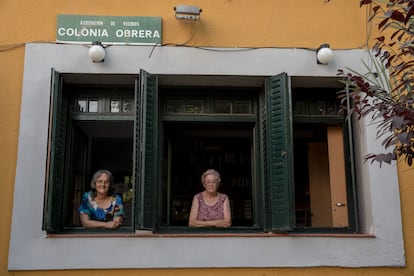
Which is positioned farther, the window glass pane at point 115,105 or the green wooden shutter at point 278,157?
the window glass pane at point 115,105

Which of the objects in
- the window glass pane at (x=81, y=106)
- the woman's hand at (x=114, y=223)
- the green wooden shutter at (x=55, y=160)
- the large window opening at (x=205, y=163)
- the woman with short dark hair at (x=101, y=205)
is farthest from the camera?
the large window opening at (x=205, y=163)

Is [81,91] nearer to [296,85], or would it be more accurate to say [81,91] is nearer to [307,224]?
[296,85]

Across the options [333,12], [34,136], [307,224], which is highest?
[333,12]

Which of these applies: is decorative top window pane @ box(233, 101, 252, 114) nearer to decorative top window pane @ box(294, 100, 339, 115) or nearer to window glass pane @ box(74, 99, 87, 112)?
decorative top window pane @ box(294, 100, 339, 115)

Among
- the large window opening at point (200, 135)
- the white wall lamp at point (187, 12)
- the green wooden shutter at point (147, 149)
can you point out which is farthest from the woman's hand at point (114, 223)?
the white wall lamp at point (187, 12)

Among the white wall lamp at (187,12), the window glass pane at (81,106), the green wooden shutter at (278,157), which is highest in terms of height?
the white wall lamp at (187,12)

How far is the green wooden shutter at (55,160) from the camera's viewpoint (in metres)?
5.86

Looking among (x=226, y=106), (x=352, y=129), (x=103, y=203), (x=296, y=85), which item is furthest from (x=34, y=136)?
(x=352, y=129)

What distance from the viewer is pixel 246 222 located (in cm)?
806

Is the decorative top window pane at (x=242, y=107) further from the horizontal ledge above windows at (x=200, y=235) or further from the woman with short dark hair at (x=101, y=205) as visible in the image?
the woman with short dark hair at (x=101, y=205)

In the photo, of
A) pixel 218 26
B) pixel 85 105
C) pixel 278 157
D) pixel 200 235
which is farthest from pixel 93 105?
pixel 278 157

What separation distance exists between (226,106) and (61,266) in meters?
2.53

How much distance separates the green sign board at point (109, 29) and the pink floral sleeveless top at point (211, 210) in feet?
6.17

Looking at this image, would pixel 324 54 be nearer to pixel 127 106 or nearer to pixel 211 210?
pixel 211 210
